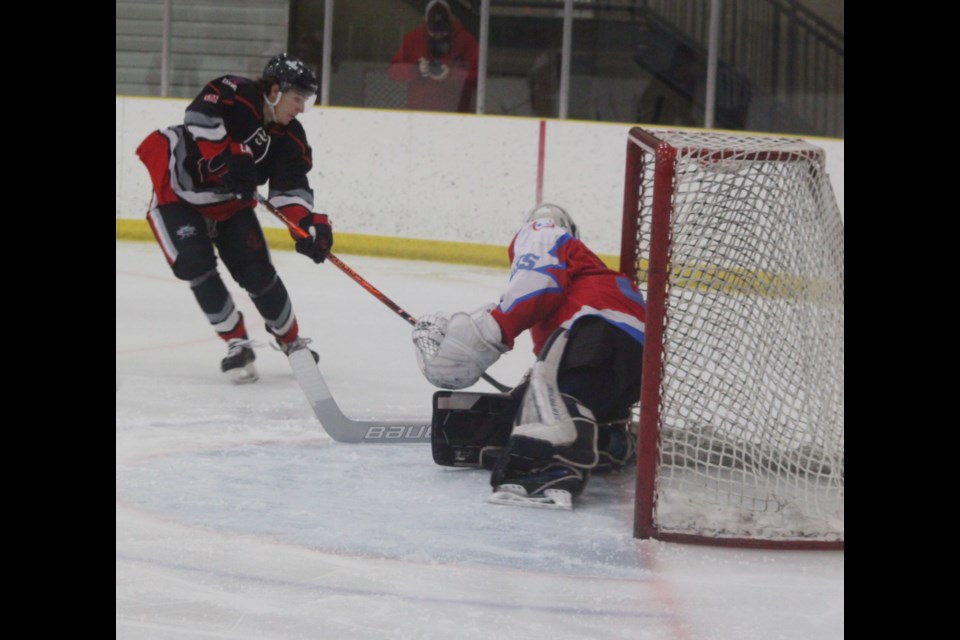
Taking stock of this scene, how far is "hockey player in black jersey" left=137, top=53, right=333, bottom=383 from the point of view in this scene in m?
3.22

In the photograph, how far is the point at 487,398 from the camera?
2.62m

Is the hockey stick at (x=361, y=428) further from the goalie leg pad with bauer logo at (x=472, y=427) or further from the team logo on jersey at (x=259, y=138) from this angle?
the team logo on jersey at (x=259, y=138)

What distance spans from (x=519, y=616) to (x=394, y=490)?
0.69m

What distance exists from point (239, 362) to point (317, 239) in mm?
447

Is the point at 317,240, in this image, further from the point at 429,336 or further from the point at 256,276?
the point at 429,336

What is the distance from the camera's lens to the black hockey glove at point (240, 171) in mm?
3201

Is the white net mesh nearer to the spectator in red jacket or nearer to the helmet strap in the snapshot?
the helmet strap

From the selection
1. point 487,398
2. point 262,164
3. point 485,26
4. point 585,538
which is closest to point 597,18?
point 485,26

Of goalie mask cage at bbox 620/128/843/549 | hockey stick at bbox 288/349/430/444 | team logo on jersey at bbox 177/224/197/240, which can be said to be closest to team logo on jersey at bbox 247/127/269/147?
team logo on jersey at bbox 177/224/197/240

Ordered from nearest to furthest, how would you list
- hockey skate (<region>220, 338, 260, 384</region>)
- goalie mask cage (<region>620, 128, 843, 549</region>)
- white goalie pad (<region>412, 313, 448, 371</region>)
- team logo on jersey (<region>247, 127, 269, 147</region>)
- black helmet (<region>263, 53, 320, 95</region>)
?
goalie mask cage (<region>620, 128, 843, 549</region>) → white goalie pad (<region>412, 313, 448, 371</region>) → black helmet (<region>263, 53, 320, 95</region>) → team logo on jersey (<region>247, 127, 269, 147</region>) → hockey skate (<region>220, 338, 260, 384</region>)

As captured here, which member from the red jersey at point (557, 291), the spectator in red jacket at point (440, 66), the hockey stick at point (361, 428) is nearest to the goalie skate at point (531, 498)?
the red jersey at point (557, 291)

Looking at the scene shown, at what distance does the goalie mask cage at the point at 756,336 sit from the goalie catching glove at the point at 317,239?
1023 mm

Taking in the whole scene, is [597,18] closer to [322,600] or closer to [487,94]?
[487,94]

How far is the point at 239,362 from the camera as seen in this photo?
136 inches
